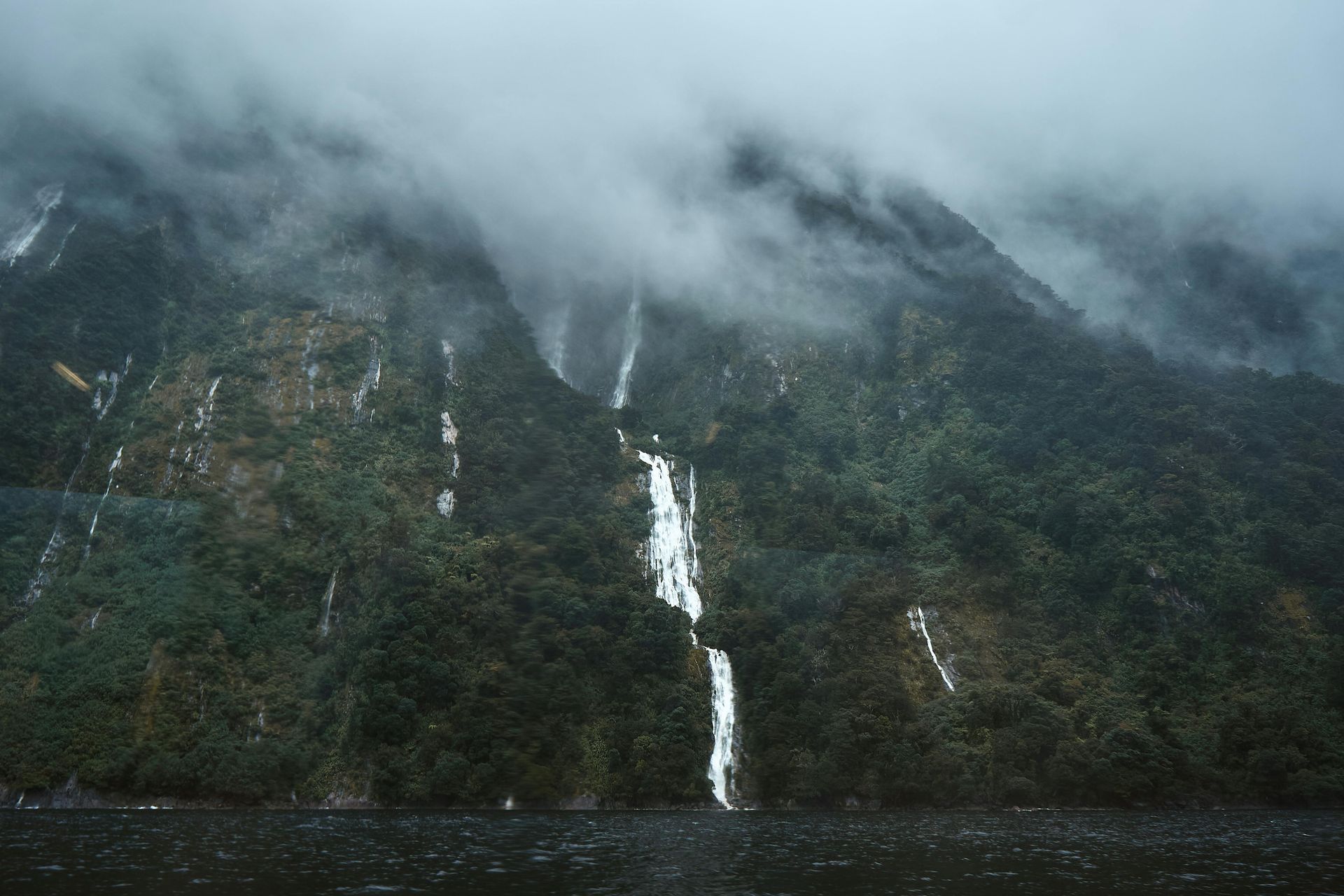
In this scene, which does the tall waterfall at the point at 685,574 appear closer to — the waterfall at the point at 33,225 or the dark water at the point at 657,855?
the dark water at the point at 657,855

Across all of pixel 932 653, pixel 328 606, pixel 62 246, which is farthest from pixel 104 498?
pixel 932 653

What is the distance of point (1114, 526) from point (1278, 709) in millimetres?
19129

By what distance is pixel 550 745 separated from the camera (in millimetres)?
51312

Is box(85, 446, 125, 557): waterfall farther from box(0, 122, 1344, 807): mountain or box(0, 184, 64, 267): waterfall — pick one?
box(0, 184, 64, 267): waterfall

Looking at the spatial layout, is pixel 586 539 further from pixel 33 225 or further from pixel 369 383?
pixel 33 225

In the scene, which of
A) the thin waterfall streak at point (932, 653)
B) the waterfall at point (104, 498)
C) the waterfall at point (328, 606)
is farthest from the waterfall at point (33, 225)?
the thin waterfall streak at point (932, 653)

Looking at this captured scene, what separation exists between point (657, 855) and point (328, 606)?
42.8 m

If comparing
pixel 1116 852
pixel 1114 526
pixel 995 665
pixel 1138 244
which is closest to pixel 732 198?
pixel 1138 244

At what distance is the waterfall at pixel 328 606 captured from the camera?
193 feet

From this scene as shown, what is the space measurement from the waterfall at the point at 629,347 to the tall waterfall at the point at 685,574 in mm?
24783

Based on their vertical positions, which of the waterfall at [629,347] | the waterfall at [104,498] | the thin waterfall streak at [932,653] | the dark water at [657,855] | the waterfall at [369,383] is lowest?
the dark water at [657,855]

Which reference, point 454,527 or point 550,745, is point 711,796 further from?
point 454,527

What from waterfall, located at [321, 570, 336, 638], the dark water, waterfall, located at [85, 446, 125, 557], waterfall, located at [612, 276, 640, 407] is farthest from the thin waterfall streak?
waterfall, located at [85, 446, 125, 557]

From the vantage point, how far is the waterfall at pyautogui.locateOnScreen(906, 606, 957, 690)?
2292 inches
